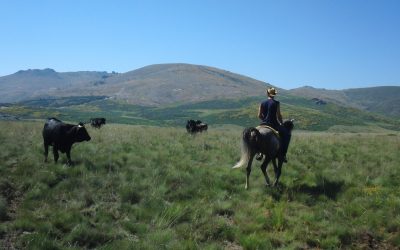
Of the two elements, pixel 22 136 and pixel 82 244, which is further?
pixel 22 136

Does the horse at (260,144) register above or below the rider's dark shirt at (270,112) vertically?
below

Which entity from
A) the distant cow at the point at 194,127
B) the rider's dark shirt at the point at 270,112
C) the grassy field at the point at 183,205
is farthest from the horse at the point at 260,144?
the distant cow at the point at 194,127

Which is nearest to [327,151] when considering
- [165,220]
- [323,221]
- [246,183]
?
[246,183]

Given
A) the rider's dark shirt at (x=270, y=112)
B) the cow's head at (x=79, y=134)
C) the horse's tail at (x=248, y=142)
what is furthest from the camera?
the cow's head at (x=79, y=134)

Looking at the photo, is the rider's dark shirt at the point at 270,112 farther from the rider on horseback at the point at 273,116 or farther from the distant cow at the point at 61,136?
the distant cow at the point at 61,136

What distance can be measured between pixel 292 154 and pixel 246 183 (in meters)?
6.91

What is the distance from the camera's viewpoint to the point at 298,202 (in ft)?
38.4

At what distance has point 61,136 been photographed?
574 inches

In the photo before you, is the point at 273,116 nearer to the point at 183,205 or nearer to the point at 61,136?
the point at 183,205

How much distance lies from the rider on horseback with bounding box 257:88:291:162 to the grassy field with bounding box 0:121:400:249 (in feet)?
4.36

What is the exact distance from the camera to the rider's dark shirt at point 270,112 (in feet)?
44.4

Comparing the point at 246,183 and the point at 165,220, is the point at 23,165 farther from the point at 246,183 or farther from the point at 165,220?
the point at 246,183

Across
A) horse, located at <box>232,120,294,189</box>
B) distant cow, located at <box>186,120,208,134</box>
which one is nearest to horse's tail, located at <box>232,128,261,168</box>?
horse, located at <box>232,120,294,189</box>

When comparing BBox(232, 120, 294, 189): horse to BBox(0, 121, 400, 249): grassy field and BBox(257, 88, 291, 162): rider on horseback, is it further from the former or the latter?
BBox(0, 121, 400, 249): grassy field
